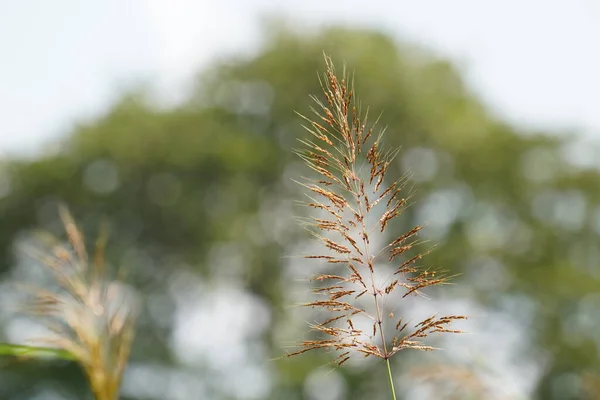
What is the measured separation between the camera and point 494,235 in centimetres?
2180

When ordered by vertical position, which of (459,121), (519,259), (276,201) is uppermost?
(459,121)

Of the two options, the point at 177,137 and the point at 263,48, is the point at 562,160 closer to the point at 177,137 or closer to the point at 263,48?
the point at 263,48

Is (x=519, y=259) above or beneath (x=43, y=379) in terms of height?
above

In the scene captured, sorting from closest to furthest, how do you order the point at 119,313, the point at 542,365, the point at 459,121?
the point at 119,313
the point at 542,365
the point at 459,121

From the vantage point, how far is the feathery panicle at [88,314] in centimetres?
239

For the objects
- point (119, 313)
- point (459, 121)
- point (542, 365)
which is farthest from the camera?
point (459, 121)

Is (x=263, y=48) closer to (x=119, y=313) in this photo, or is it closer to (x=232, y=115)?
(x=232, y=115)

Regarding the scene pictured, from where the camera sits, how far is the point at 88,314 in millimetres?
2580

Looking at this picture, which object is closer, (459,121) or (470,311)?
(470,311)

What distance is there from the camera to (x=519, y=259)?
Answer: 21.5 meters

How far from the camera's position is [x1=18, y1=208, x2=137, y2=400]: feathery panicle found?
2.39 metres

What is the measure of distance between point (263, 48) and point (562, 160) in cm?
863

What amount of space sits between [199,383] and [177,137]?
642 cm

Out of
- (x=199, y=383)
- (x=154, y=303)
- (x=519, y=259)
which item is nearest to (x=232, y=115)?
(x=154, y=303)
